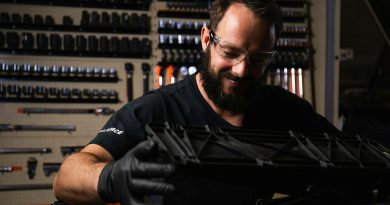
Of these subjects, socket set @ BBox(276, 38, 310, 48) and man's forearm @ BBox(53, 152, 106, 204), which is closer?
man's forearm @ BBox(53, 152, 106, 204)

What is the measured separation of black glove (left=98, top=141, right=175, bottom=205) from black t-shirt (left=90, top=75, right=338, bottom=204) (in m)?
0.38

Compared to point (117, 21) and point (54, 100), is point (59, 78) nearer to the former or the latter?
point (54, 100)

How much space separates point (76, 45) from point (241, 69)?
76.3 inches

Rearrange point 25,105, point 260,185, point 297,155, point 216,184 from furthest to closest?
point 25,105 < point 216,184 < point 260,185 < point 297,155

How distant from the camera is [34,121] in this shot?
3.14 m

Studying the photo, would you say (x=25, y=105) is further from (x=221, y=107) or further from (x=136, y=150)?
(x=136, y=150)

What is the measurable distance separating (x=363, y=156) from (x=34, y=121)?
2.45 m

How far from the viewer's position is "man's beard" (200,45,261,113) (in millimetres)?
1584

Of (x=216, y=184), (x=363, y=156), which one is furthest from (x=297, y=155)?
(x=216, y=184)

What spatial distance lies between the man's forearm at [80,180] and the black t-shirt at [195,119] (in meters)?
0.15

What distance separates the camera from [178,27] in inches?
134

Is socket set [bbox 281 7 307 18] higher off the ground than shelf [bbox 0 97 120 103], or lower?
higher

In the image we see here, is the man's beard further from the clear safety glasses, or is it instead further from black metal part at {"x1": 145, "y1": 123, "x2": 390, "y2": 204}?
black metal part at {"x1": 145, "y1": 123, "x2": 390, "y2": 204}

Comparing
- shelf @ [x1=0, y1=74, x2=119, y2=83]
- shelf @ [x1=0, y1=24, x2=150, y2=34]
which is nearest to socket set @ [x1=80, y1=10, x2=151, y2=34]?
shelf @ [x1=0, y1=24, x2=150, y2=34]
